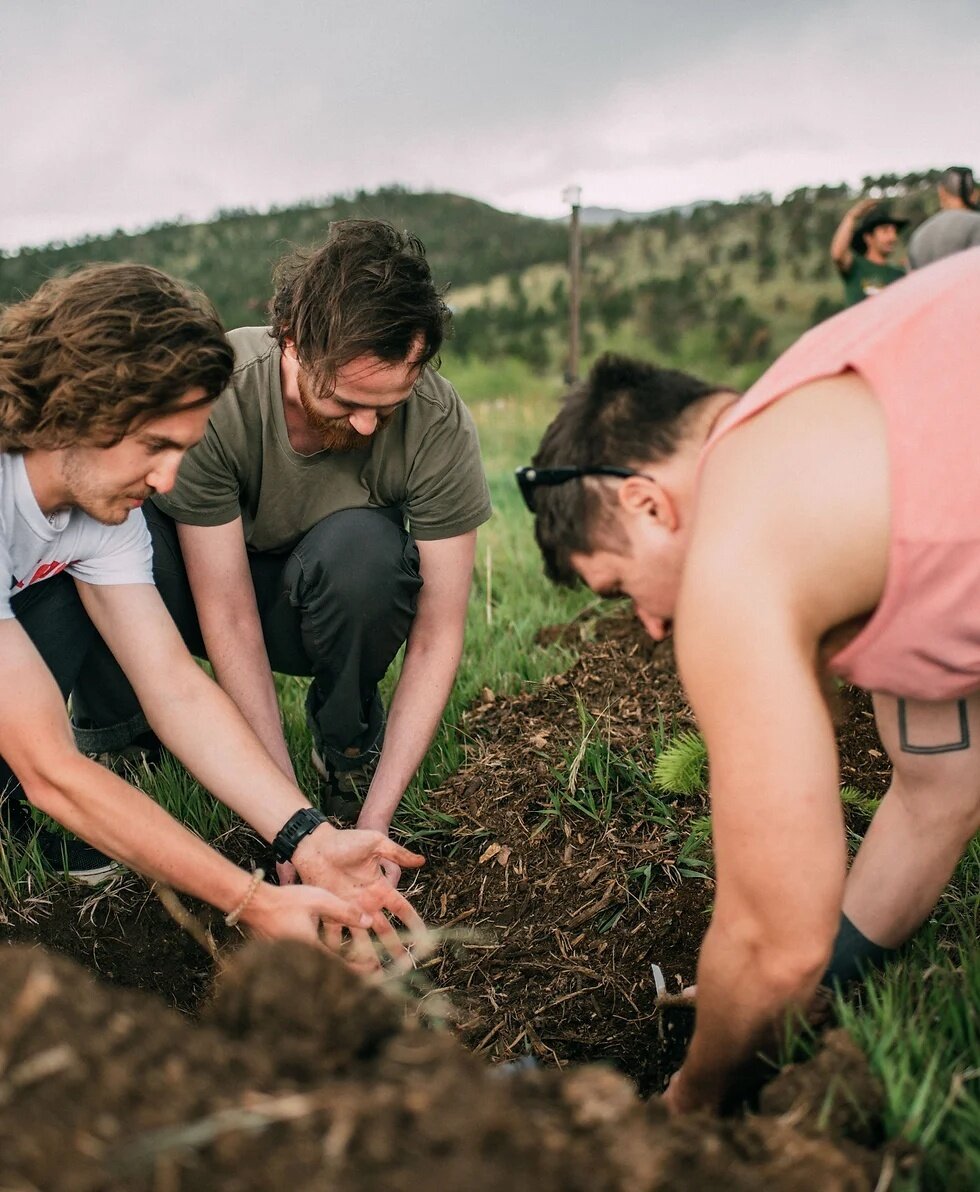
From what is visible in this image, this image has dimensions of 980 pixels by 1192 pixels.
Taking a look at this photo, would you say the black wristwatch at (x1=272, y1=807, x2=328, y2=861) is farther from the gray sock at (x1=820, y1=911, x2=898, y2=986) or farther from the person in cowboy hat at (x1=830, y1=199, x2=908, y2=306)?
the person in cowboy hat at (x1=830, y1=199, x2=908, y2=306)

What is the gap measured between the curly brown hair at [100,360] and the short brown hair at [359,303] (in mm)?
365

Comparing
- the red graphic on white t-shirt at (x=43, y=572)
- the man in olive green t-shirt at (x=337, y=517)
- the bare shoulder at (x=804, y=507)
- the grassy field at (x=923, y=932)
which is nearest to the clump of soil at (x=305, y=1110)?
the grassy field at (x=923, y=932)

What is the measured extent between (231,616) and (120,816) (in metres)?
0.87

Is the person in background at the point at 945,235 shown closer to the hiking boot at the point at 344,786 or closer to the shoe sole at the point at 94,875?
the hiking boot at the point at 344,786

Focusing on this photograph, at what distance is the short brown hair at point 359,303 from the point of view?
2.34 meters

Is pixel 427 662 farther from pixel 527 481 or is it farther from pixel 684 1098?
pixel 684 1098

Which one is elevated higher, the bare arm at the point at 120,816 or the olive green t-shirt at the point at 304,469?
the olive green t-shirt at the point at 304,469

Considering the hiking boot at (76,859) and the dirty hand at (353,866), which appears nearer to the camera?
the dirty hand at (353,866)

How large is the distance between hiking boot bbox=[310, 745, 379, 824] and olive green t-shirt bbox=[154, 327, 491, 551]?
27.9 inches

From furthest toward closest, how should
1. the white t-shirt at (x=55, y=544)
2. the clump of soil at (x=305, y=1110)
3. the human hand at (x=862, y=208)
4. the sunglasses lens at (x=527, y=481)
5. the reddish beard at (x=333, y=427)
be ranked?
the human hand at (x=862, y=208) < the reddish beard at (x=333, y=427) < the white t-shirt at (x=55, y=544) < the sunglasses lens at (x=527, y=481) < the clump of soil at (x=305, y=1110)

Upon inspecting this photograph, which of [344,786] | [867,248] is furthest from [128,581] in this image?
[867,248]

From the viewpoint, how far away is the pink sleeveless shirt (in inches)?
46.8

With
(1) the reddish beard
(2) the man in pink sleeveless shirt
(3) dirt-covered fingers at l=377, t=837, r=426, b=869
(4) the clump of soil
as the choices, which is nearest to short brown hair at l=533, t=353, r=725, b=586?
(2) the man in pink sleeveless shirt

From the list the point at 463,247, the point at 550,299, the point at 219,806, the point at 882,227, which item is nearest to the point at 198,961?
the point at 219,806
